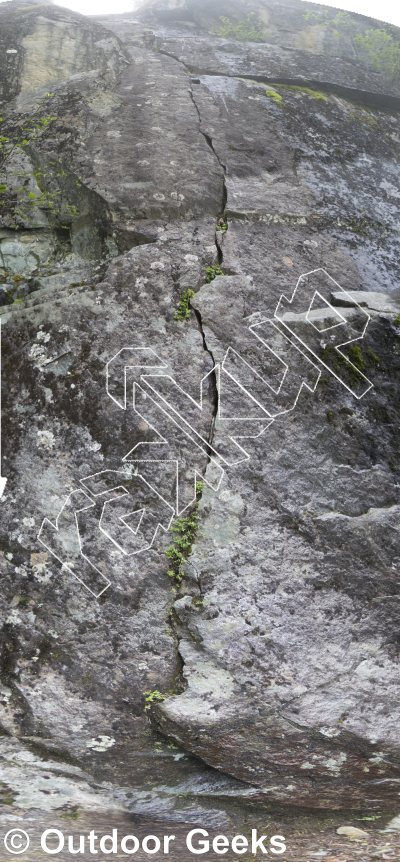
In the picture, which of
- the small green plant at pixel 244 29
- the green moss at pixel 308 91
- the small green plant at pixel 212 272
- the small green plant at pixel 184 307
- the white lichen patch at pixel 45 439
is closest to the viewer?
the white lichen patch at pixel 45 439

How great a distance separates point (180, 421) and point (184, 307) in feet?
2.29

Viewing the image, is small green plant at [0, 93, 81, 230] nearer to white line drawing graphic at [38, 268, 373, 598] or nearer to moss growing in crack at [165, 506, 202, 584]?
white line drawing graphic at [38, 268, 373, 598]

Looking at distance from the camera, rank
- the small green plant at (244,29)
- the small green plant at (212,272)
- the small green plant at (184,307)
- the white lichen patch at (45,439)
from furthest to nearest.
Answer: the small green plant at (244,29) → the small green plant at (212,272) → the small green plant at (184,307) → the white lichen patch at (45,439)

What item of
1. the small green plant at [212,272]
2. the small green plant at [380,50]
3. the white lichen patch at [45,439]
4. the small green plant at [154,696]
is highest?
the small green plant at [380,50]

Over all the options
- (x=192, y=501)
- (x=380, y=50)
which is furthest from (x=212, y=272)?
(x=380, y=50)

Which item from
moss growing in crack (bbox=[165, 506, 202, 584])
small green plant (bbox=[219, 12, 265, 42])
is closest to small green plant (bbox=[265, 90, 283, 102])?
small green plant (bbox=[219, 12, 265, 42])

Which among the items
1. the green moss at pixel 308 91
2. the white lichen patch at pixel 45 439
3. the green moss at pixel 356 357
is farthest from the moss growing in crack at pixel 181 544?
the green moss at pixel 308 91

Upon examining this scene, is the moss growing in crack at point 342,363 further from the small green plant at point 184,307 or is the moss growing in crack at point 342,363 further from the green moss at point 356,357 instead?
the small green plant at point 184,307

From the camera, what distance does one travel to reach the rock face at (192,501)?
255cm

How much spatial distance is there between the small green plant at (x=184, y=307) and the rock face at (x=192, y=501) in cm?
1

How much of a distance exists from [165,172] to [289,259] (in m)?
1.05

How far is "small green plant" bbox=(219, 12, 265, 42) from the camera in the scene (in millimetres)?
4742

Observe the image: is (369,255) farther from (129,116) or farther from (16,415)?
(16,415)

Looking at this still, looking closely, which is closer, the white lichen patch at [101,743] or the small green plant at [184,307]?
the white lichen patch at [101,743]
